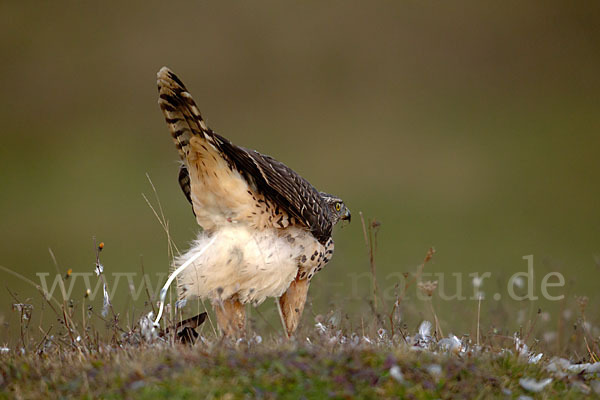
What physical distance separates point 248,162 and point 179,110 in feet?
2.28

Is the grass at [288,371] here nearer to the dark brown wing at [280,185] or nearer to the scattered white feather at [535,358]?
the scattered white feather at [535,358]

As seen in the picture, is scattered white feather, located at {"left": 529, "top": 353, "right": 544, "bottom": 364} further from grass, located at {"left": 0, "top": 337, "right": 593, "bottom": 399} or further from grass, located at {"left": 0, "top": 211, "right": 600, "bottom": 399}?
grass, located at {"left": 0, "top": 337, "right": 593, "bottom": 399}

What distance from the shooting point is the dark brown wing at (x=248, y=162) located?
5453mm

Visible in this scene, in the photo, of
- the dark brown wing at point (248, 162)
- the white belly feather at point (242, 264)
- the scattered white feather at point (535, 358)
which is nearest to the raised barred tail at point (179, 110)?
the dark brown wing at point (248, 162)

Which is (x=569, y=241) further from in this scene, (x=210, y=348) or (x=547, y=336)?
(x=210, y=348)

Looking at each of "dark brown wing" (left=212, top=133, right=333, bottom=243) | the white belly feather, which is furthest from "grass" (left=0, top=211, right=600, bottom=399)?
"dark brown wing" (left=212, top=133, right=333, bottom=243)

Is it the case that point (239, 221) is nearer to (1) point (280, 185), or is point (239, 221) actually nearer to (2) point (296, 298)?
(1) point (280, 185)

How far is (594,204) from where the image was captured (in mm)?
20094

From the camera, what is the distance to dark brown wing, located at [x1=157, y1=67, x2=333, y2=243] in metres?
5.45

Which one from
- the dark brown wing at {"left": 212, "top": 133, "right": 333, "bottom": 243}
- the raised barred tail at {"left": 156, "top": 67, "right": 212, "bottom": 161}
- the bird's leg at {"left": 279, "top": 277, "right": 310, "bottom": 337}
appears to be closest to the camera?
the raised barred tail at {"left": 156, "top": 67, "right": 212, "bottom": 161}

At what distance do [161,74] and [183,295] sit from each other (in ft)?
6.46

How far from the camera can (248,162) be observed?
5719 mm

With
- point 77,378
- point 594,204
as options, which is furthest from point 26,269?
point 594,204

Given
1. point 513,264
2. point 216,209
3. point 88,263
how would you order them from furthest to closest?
point 88,263, point 513,264, point 216,209
